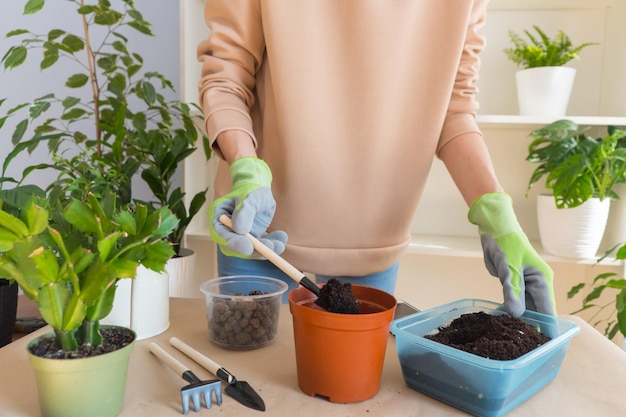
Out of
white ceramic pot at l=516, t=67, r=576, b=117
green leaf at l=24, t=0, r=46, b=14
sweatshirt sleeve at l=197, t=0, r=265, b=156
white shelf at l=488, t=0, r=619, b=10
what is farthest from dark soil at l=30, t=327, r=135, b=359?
white shelf at l=488, t=0, r=619, b=10

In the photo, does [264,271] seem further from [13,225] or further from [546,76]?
[546,76]

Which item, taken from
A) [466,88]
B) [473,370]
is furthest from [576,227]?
[473,370]

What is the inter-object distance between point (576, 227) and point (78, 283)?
1.41m

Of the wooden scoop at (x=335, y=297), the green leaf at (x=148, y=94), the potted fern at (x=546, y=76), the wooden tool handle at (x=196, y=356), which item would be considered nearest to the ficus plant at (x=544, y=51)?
the potted fern at (x=546, y=76)

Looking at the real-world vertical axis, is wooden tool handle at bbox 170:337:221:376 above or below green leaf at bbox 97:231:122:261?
below

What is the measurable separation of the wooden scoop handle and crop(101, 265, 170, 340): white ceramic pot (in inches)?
5.2

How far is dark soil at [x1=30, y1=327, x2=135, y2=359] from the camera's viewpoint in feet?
1.69

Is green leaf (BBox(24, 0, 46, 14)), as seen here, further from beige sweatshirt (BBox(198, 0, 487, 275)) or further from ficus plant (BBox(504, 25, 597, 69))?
ficus plant (BBox(504, 25, 597, 69))

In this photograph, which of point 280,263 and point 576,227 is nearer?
point 280,263

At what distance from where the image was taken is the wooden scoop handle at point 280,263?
25.5 inches

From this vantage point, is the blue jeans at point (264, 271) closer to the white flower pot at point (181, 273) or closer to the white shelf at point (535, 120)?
the white flower pot at point (181, 273)

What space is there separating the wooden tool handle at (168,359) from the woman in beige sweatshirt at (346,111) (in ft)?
1.03

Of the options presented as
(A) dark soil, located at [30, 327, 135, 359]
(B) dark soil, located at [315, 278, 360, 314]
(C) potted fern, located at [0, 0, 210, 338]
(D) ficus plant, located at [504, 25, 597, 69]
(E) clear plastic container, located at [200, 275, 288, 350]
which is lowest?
(E) clear plastic container, located at [200, 275, 288, 350]

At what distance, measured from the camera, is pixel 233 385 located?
60 cm
